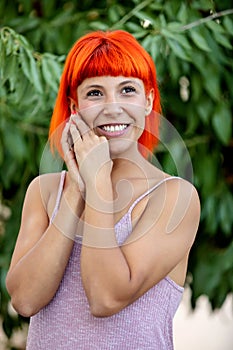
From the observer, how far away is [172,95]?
2.95m

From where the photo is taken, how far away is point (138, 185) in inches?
60.6

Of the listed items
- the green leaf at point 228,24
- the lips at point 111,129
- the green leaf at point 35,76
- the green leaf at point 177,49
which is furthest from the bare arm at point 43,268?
the green leaf at point 228,24

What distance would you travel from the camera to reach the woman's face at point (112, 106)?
1.48 m

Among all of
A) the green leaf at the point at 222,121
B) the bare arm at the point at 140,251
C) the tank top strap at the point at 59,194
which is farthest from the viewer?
the green leaf at the point at 222,121

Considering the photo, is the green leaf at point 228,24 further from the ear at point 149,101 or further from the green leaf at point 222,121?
the ear at point 149,101

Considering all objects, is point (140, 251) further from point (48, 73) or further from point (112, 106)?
point (48, 73)

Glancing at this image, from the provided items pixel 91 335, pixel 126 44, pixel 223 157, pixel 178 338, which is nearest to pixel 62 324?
pixel 91 335

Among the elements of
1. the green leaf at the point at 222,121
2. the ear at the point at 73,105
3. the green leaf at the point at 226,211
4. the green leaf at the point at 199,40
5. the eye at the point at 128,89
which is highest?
the eye at the point at 128,89

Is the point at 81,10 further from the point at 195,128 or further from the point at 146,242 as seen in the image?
the point at 146,242

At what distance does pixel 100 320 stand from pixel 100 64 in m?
0.39

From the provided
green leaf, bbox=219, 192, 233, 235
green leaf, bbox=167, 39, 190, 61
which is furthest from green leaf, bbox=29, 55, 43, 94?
green leaf, bbox=219, 192, 233, 235

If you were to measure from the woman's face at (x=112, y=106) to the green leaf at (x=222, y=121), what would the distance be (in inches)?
53.3

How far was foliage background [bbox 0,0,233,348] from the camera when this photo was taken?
2605 mm

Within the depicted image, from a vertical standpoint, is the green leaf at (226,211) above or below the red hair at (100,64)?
below
